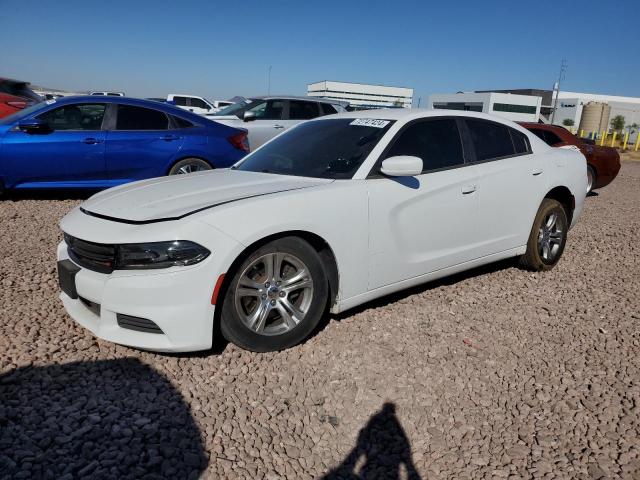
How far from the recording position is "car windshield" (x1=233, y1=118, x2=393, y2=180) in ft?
12.4

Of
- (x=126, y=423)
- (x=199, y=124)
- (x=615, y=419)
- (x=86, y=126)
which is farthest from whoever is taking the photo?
(x=199, y=124)

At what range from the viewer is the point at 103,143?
7051mm

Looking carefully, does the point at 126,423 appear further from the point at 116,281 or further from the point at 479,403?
the point at 479,403

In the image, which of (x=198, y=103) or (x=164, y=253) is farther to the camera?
(x=198, y=103)

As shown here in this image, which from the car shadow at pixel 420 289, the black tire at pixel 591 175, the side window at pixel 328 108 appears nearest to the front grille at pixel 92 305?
the car shadow at pixel 420 289

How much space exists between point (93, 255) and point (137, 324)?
48 cm

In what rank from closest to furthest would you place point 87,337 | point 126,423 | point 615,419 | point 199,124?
point 126,423 < point 615,419 < point 87,337 < point 199,124

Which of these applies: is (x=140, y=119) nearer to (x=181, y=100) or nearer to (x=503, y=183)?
(x=503, y=183)

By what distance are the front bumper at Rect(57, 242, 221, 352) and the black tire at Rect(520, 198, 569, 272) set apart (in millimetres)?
3241

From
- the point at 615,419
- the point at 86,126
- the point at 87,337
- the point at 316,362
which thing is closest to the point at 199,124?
the point at 86,126

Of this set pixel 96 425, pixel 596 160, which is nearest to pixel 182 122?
pixel 96 425

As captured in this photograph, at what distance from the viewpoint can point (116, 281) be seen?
2852 mm

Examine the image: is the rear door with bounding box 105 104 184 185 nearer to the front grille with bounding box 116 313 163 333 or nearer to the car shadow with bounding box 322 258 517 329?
the car shadow with bounding box 322 258 517 329

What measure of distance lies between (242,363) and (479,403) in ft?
4.58
